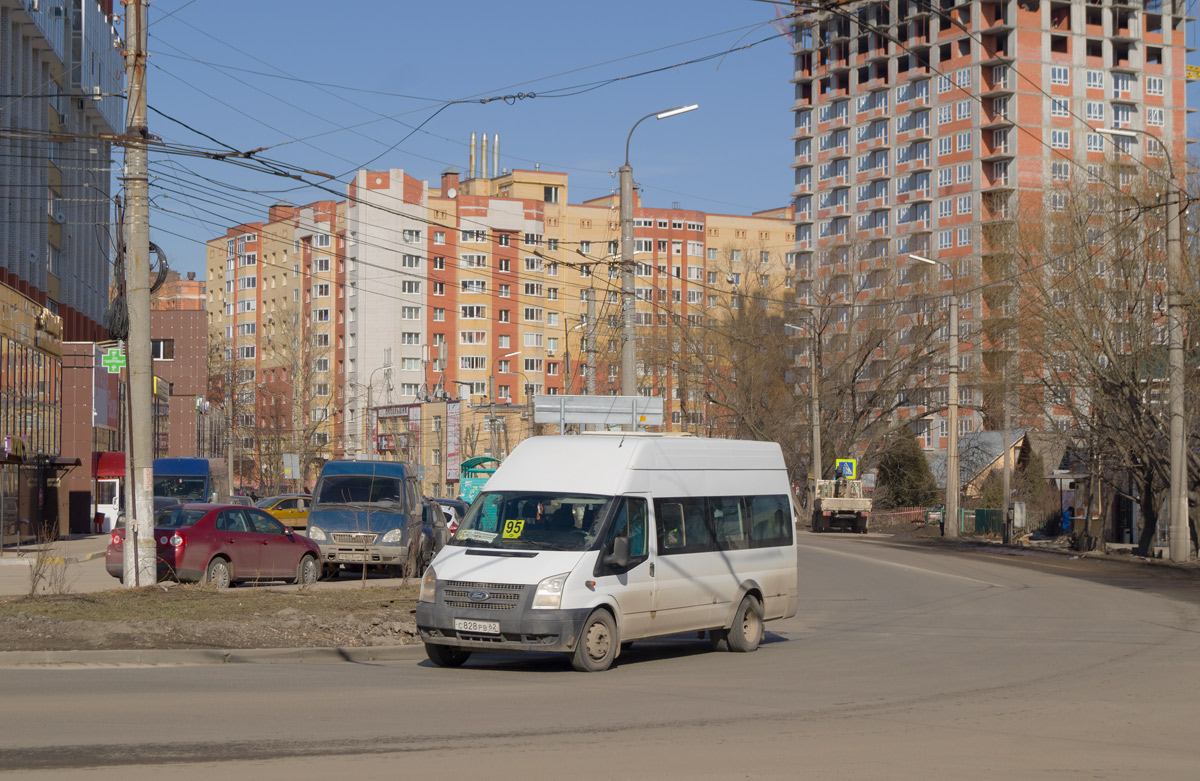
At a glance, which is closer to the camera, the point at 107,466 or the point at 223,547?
the point at 223,547

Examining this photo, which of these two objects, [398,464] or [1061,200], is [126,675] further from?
[1061,200]

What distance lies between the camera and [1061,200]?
4112 cm

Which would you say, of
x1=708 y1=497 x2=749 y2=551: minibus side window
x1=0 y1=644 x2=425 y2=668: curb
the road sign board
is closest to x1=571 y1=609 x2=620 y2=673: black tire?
x1=708 y1=497 x2=749 y2=551: minibus side window

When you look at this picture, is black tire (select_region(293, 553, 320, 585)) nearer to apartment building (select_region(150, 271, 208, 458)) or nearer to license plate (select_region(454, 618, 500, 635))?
license plate (select_region(454, 618, 500, 635))

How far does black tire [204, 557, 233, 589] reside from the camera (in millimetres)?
21828

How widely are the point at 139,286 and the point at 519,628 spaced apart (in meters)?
9.85

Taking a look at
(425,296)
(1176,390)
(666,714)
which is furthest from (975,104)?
(666,714)

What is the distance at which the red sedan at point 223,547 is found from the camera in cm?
2148

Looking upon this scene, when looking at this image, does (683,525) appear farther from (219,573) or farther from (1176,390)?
(1176,390)

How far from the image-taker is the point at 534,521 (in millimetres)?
13898

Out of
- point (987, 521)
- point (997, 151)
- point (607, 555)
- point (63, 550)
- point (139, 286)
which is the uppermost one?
point (997, 151)

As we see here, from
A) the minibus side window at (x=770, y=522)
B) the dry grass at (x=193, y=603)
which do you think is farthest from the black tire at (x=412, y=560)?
the minibus side window at (x=770, y=522)

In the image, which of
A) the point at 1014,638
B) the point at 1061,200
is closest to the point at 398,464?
the point at 1014,638

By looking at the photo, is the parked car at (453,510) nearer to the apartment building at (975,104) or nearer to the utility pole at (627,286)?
the utility pole at (627,286)
